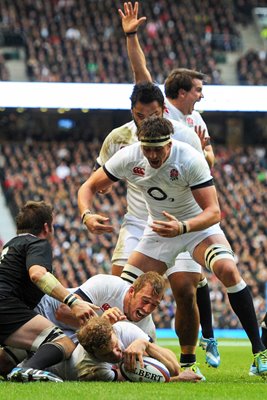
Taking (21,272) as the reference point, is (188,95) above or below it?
above

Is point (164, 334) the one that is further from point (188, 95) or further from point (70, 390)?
point (70, 390)

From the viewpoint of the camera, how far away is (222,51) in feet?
120

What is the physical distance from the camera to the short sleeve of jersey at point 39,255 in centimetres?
816

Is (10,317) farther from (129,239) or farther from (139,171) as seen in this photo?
(129,239)

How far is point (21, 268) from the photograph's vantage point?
838 cm

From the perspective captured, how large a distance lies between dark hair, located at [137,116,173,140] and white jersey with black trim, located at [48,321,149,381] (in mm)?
1606

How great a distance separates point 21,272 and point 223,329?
1719 cm

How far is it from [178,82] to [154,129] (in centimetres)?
185

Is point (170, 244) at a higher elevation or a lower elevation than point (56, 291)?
higher

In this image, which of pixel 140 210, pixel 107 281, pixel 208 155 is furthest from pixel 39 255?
pixel 208 155

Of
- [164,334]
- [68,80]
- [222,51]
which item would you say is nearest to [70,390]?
[164,334]

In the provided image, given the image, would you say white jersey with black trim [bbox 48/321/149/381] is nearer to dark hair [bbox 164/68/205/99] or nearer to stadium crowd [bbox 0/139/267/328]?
dark hair [bbox 164/68/205/99]

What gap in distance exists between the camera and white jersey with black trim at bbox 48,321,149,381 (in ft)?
26.1

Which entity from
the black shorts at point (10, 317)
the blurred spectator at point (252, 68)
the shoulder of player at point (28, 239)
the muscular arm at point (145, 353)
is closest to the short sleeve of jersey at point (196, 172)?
the shoulder of player at point (28, 239)
